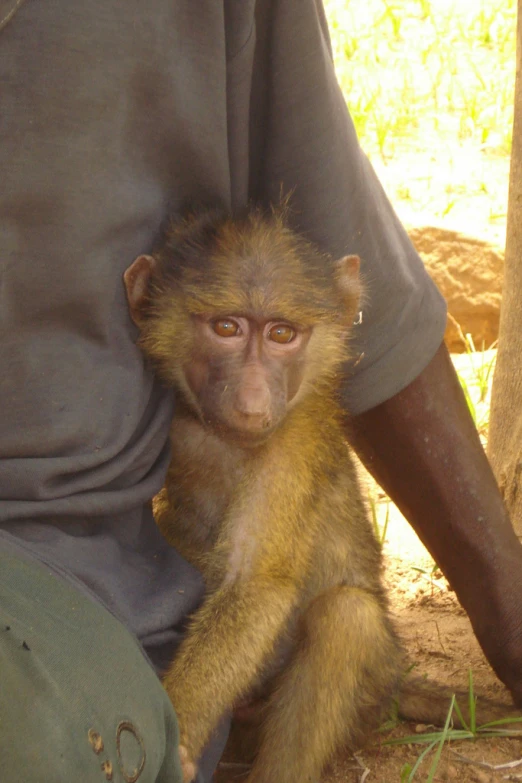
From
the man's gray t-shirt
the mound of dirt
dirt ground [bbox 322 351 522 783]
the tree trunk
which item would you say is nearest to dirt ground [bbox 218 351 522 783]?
dirt ground [bbox 322 351 522 783]

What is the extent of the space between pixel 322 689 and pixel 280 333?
106cm

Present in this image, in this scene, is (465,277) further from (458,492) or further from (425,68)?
(458,492)

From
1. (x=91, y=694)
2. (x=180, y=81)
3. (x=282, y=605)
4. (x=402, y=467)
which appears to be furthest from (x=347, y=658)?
(x=180, y=81)

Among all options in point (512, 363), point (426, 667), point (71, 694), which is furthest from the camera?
point (512, 363)

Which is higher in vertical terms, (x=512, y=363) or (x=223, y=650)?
(x=512, y=363)

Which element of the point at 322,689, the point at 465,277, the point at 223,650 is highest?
the point at 223,650

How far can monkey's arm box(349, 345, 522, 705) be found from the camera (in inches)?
140

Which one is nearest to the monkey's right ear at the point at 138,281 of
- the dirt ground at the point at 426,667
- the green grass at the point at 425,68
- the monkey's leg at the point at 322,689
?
the monkey's leg at the point at 322,689

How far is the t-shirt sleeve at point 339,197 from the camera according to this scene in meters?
3.03

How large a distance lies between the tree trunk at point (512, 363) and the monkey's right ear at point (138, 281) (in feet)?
6.02

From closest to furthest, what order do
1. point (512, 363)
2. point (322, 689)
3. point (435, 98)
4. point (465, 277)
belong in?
point (322, 689) → point (512, 363) → point (465, 277) → point (435, 98)

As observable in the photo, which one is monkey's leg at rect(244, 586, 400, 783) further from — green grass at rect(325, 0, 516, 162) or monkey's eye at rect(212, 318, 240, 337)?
green grass at rect(325, 0, 516, 162)

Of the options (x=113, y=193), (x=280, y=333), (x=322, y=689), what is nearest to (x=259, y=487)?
(x=280, y=333)

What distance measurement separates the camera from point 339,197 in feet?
10.5
